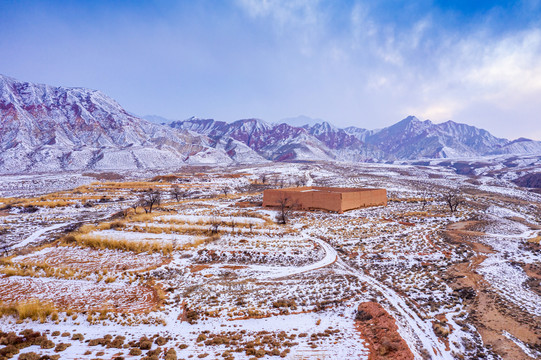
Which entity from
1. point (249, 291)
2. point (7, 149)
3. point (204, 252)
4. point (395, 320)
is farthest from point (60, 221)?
point (7, 149)

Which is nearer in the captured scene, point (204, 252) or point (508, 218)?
point (204, 252)

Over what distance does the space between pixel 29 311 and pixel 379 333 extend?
15.1 metres

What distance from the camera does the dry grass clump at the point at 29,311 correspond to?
11633mm

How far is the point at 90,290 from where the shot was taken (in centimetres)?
1523

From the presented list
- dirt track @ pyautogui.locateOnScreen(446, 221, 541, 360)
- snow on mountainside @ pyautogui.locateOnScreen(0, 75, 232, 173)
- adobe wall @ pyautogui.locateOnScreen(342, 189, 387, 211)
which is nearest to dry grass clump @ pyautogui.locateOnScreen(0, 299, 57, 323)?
dirt track @ pyautogui.locateOnScreen(446, 221, 541, 360)

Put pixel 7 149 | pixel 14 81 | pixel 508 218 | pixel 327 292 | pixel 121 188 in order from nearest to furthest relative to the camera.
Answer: pixel 327 292 → pixel 508 218 → pixel 121 188 → pixel 7 149 → pixel 14 81

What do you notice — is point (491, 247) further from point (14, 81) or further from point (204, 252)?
point (14, 81)

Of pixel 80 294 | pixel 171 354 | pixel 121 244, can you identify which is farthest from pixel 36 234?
pixel 171 354

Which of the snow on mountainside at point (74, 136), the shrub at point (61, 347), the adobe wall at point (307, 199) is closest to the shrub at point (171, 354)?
the shrub at point (61, 347)

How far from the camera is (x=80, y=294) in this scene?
578 inches

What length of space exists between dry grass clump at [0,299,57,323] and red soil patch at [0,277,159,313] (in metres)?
0.97

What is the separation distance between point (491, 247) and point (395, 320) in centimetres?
1622

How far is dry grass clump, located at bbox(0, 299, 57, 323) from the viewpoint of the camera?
1163cm

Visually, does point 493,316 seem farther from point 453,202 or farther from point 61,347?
point 453,202
